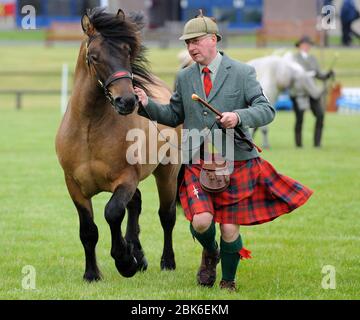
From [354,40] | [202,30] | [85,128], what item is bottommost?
[354,40]

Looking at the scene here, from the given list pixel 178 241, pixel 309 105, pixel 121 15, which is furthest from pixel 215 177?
pixel 309 105

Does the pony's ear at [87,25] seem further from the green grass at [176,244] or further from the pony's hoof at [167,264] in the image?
the pony's hoof at [167,264]

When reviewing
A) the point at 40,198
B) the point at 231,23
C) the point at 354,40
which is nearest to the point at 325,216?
the point at 40,198

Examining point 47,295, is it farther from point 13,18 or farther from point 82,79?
point 13,18

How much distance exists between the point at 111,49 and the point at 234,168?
1251mm

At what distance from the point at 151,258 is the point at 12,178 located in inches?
236

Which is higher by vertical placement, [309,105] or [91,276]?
[91,276]

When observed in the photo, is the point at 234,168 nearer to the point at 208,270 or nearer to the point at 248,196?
the point at 248,196

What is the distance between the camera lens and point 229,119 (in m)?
6.58

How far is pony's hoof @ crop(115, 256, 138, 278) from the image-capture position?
7.42 meters

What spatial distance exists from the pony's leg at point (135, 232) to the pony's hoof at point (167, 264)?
0.53ft

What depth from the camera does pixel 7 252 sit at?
8977 mm

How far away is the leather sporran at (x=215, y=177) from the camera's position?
6.91m

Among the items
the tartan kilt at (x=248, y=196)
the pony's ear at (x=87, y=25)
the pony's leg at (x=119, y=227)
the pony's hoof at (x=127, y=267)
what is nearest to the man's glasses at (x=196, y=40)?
the pony's ear at (x=87, y=25)
